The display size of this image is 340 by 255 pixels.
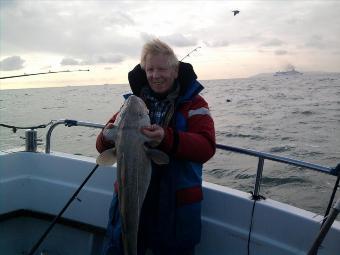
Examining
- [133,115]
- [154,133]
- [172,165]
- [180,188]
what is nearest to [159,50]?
[133,115]

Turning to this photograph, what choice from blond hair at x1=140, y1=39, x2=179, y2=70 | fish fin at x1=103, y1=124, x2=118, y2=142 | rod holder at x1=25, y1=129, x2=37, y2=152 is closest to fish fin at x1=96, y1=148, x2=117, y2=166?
fish fin at x1=103, y1=124, x2=118, y2=142

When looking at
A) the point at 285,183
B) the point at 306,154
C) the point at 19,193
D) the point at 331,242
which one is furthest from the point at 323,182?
the point at 19,193

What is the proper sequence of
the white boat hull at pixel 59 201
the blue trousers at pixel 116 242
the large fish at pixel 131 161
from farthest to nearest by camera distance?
1. the white boat hull at pixel 59 201
2. the blue trousers at pixel 116 242
3. the large fish at pixel 131 161

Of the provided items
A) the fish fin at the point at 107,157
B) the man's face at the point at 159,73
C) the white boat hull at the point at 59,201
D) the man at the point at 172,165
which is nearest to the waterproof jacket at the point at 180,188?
the man at the point at 172,165

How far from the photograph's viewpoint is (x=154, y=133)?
2.67 meters

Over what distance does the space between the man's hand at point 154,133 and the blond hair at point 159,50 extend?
0.80 metres

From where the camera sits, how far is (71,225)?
4809 millimetres

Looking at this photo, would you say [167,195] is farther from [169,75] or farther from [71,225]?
[71,225]

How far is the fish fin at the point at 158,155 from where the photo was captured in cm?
267

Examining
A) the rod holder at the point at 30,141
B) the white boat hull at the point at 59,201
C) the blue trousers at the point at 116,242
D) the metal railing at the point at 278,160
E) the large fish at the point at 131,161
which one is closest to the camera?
the large fish at the point at 131,161

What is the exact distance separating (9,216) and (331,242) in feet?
12.8

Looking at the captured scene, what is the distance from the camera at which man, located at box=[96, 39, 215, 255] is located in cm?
307

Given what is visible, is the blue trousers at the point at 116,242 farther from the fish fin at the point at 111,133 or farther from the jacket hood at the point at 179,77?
the jacket hood at the point at 179,77

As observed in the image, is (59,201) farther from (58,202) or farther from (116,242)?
(116,242)
